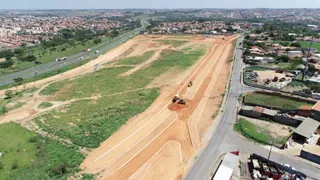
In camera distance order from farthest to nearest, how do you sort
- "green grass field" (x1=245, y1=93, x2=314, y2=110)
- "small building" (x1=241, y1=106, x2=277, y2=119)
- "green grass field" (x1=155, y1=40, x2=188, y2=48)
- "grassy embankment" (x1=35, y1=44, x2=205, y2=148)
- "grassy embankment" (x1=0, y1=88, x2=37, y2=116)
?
1. "green grass field" (x1=155, y1=40, x2=188, y2=48)
2. "grassy embankment" (x1=0, y1=88, x2=37, y2=116)
3. "green grass field" (x1=245, y1=93, x2=314, y2=110)
4. "small building" (x1=241, y1=106, x2=277, y2=119)
5. "grassy embankment" (x1=35, y1=44, x2=205, y2=148)

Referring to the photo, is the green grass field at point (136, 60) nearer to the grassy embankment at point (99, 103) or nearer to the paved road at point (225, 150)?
the grassy embankment at point (99, 103)

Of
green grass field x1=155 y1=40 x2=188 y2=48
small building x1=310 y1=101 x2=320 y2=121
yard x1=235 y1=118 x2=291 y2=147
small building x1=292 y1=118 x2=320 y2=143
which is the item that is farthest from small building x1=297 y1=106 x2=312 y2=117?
green grass field x1=155 y1=40 x2=188 y2=48

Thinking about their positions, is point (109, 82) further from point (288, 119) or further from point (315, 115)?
point (315, 115)

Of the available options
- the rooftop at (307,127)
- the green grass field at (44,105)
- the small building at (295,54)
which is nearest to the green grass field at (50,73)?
the green grass field at (44,105)

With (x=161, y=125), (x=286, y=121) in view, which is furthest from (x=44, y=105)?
(x=286, y=121)

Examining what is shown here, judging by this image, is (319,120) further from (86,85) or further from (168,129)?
(86,85)

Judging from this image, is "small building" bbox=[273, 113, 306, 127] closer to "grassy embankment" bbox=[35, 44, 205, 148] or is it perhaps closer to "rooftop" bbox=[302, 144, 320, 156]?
"rooftop" bbox=[302, 144, 320, 156]
